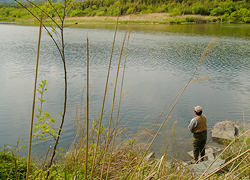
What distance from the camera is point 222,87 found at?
11297mm

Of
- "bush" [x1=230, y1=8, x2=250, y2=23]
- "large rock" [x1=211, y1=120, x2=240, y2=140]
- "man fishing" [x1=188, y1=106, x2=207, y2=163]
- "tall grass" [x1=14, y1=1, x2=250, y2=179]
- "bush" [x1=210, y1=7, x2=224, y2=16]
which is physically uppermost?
"bush" [x1=210, y1=7, x2=224, y2=16]

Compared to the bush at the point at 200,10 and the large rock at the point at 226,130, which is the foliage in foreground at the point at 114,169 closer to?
the large rock at the point at 226,130

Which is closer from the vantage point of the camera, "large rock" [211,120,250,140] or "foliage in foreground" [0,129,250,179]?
"foliage in foreground" [0,129,250,179]

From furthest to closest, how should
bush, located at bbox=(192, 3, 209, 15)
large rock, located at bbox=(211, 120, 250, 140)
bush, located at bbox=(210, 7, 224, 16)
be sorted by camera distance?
bush, located at bbox=(192, 3, 209, 15)
bush, located at bbox=(210, 7, 224, 16)
large rock, located at bbox=(211, 120, 250, 140)

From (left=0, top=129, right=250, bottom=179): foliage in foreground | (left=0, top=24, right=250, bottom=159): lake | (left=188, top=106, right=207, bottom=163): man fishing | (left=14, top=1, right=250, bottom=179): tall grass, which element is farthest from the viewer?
(left=0, top=24, right=250, bottom=159): lake

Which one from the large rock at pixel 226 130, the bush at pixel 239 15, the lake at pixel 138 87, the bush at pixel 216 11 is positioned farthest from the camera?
the bush at pixel 216 11

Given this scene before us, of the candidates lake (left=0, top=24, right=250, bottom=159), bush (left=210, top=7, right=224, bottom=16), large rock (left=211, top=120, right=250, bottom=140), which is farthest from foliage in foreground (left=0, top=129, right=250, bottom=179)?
bush (left=210, top=7, right=224, bottom=16)

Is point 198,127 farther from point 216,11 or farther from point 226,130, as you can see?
point 216,11

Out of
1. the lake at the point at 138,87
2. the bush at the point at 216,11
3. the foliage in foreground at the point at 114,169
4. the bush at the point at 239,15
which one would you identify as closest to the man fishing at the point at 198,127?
the lake at the point at 138,87

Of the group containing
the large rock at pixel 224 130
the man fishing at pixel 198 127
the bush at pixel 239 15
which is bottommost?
the large rock at pixel 224 130

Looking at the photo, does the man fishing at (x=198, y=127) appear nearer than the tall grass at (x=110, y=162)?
No

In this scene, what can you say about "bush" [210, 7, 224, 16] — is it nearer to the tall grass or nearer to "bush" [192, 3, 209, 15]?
"bush" [192, 3, 209, 15]

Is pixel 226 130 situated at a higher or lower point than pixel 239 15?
lower

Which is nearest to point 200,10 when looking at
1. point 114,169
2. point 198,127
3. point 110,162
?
point 198,127
